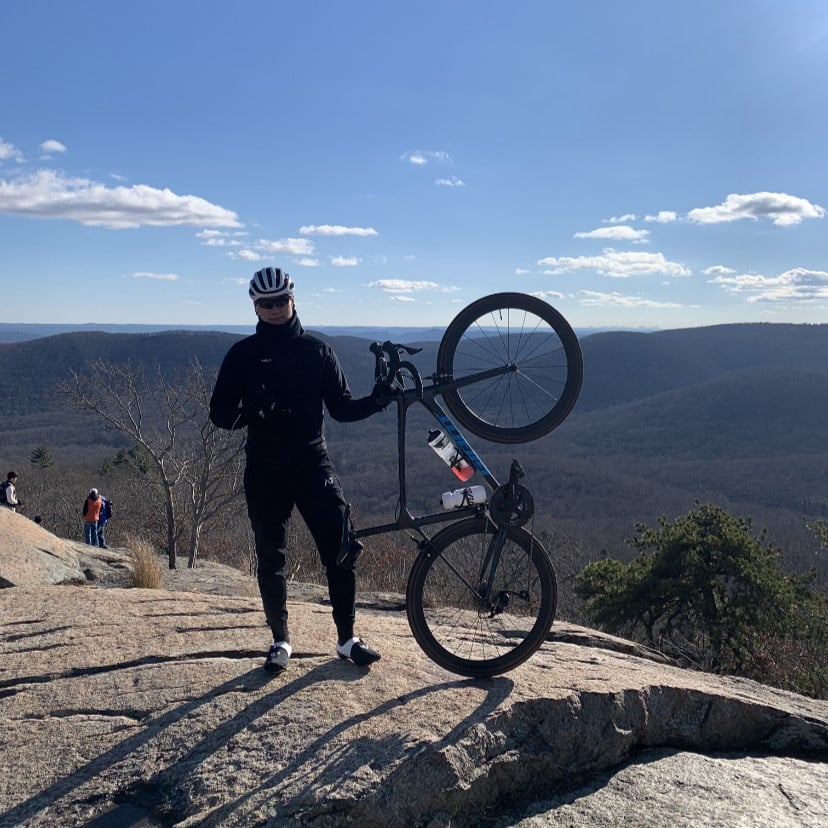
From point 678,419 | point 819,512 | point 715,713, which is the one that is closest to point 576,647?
point 715,713

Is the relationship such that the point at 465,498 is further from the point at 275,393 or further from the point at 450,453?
the point at 275,393

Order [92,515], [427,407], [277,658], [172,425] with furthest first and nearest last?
[172,425] → [92,515] → [427,407] → [277,658]

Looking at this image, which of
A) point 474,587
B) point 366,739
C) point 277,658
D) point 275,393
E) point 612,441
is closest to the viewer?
point 366,739

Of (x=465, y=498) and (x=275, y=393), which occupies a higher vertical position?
(x=275, y=393)

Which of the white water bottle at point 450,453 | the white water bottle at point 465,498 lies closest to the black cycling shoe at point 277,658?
the white water bottle at point 465,498

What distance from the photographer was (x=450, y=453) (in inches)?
171

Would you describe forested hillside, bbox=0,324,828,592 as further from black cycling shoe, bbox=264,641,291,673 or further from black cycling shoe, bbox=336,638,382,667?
black cycling shoe, bbox=264,641,291,673

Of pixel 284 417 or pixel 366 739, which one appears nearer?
pixel 366 739

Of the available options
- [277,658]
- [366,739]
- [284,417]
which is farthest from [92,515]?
[366,739]

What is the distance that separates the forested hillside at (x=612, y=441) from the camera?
73750 mm

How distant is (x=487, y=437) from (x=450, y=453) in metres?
0.44

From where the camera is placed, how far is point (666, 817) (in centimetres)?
345

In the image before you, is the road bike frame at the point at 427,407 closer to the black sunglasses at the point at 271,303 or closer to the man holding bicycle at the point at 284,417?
the man holding bicycle at the point at 284,417

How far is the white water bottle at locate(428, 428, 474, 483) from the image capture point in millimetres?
4301
